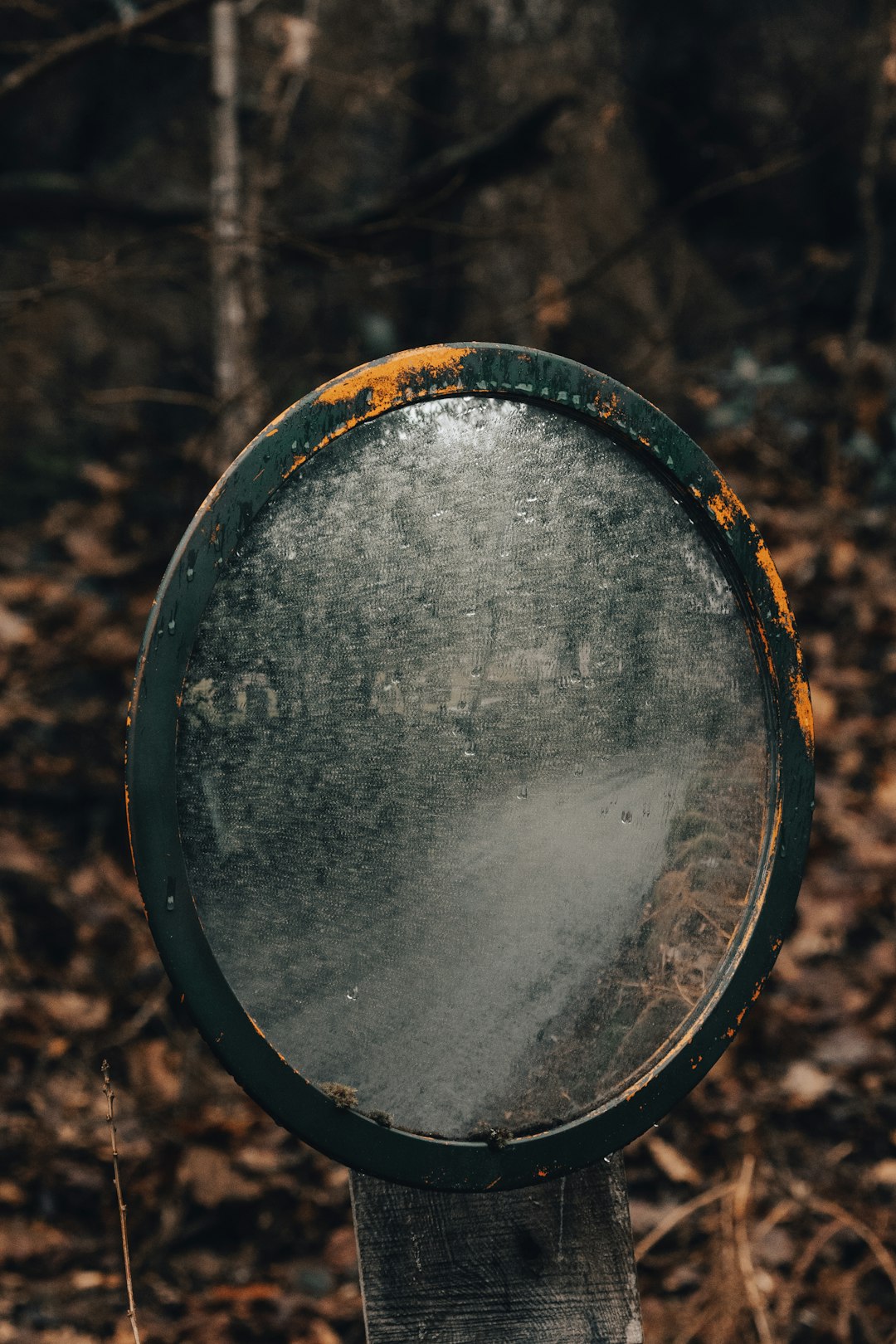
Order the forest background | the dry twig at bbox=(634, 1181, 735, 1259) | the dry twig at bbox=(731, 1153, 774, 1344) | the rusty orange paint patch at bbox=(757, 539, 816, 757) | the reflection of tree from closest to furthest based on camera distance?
1. the reflection of tree
2. the rusty orange paint patch at bbox=(757, 539, 816, 757)
3. the dry twig at bbox=(731, 1153, 774, 1344)
4. the dry twig at bbox=(634, 1181, 735, 1259)
5. the forest background

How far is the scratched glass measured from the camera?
972 millimetres

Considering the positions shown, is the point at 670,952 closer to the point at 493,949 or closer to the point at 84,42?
the point at 493,949

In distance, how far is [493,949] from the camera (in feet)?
3.44

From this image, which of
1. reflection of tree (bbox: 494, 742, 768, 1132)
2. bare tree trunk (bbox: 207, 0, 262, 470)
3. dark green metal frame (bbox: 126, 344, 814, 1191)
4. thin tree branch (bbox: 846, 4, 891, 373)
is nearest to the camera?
dark green metal frame (bbox: 126, 344, 814, 1191)

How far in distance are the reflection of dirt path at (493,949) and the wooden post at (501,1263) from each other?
0.71 ft

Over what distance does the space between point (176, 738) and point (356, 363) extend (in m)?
2.55

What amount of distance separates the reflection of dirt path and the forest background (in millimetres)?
1535

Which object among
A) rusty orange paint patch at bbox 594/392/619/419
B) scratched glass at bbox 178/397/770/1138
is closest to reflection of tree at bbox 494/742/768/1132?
scratched glass at bbox 178/397/770/1138

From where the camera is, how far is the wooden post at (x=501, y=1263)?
1145 mm

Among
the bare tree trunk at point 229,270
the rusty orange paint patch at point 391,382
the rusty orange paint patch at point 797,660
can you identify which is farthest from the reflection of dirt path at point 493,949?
the bare tree trunk at point 229,270

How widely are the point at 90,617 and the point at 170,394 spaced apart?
87cm

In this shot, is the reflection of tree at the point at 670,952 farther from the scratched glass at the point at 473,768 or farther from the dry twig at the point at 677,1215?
the dry twig at the point at 677,1215

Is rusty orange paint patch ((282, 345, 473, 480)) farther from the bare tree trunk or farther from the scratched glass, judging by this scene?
the bare tree trunk

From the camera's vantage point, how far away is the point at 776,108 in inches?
156
